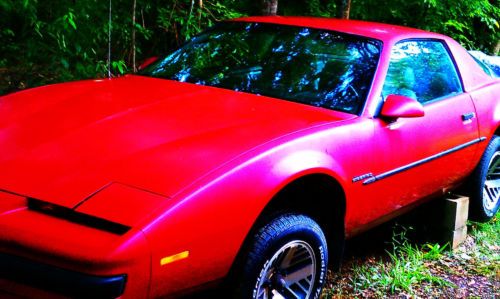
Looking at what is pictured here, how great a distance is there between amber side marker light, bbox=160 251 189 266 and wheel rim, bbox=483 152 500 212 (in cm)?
330

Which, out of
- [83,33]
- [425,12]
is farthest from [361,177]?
[425,12]

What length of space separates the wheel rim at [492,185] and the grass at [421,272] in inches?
15.3

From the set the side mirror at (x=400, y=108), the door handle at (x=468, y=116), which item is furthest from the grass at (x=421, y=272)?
the side mirror at (x=400, y=108)

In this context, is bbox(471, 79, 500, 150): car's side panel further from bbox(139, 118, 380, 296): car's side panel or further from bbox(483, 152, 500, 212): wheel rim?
bbox(139, 118, 380, 296): car's side panel

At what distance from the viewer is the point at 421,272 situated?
3.54m

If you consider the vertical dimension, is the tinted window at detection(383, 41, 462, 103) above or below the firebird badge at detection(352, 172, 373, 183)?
above

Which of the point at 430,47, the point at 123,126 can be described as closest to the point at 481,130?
the point at 430,47

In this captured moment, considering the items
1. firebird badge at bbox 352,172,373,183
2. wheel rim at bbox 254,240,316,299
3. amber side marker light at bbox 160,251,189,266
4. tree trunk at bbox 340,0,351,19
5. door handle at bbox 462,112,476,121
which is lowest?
wheel rim at bbox 254,240,316,299

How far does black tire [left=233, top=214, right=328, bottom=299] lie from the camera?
7.57ft

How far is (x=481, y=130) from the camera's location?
411 centimetres

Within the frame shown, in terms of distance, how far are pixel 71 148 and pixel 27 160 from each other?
0.59 feet

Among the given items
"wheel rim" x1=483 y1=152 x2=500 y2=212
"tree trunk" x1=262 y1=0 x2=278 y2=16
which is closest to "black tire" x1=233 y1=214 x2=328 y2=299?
"wheel rim" x1=483 y1=152 x2=500 y2=212

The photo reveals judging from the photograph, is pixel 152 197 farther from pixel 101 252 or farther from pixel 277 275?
pixel 277 275

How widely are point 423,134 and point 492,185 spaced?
1.62 meters
